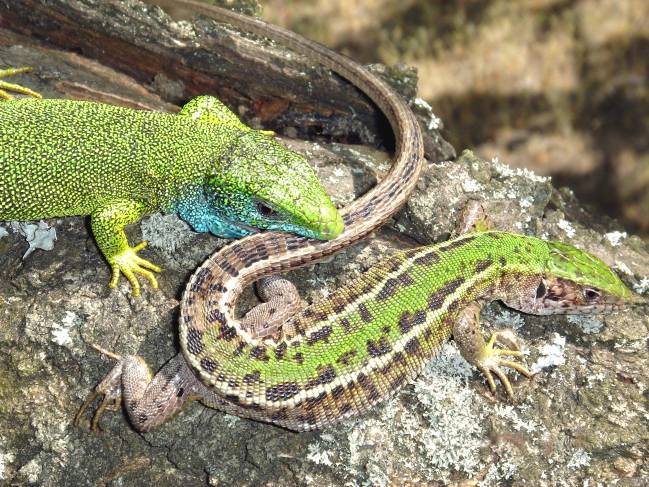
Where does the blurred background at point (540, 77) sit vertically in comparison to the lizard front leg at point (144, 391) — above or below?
above

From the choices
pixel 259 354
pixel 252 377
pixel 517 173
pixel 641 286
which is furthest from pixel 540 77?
pixel 252 377

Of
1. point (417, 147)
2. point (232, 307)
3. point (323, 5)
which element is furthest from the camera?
point (323, 5)

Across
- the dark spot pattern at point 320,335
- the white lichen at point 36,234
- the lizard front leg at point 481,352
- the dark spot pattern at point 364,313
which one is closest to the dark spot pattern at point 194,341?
the dark spot pattern at point 320,335

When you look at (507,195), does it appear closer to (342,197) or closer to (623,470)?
(342,197)

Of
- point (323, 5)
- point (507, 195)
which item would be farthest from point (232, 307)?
point (323, 5)

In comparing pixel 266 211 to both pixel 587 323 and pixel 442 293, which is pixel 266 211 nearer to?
pixel 442 293

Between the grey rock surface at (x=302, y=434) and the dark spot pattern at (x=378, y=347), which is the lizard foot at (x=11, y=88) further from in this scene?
the dark spot pattern at (x=378, y=347)
